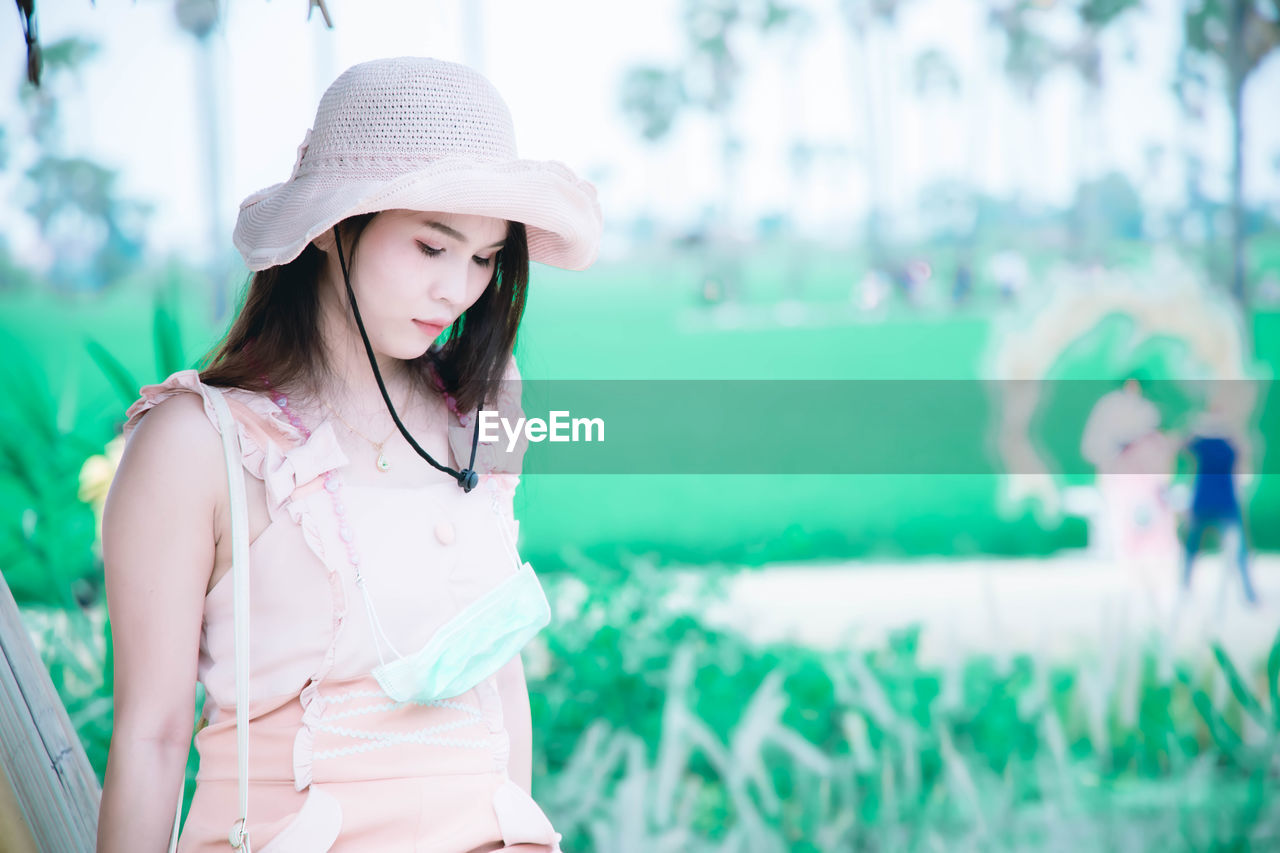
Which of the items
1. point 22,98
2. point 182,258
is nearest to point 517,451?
point 182,258

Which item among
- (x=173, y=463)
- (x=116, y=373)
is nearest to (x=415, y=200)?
(x=173, y=463)

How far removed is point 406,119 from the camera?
1337 mm

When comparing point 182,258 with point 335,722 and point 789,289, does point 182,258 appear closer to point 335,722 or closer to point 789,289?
point 789,289

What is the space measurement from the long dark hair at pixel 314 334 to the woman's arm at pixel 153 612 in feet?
0.55

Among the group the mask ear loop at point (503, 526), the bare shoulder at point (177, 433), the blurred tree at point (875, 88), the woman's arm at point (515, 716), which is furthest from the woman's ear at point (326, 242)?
the blurred tree at point (875, 88)

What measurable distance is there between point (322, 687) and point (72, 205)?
1.90 m

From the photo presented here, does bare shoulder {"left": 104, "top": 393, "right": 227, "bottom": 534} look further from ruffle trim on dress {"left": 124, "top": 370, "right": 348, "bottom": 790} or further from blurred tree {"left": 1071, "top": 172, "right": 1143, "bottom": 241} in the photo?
blurred tree {"left": 1071, "top": 172, "right": 1143, "bottom": 241}

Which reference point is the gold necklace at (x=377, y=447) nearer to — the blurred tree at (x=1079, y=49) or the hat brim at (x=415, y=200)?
the hat brim at (x=415, y=200)

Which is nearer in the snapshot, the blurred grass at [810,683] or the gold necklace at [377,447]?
the gold necklace at [377,447]

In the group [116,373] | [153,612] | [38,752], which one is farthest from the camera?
[116,373]

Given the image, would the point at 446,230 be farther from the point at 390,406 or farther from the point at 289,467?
the point at 289,467

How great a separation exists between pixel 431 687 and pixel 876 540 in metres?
1.86

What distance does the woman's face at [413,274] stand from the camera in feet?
4.33

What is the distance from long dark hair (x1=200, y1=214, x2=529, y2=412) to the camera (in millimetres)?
1373
